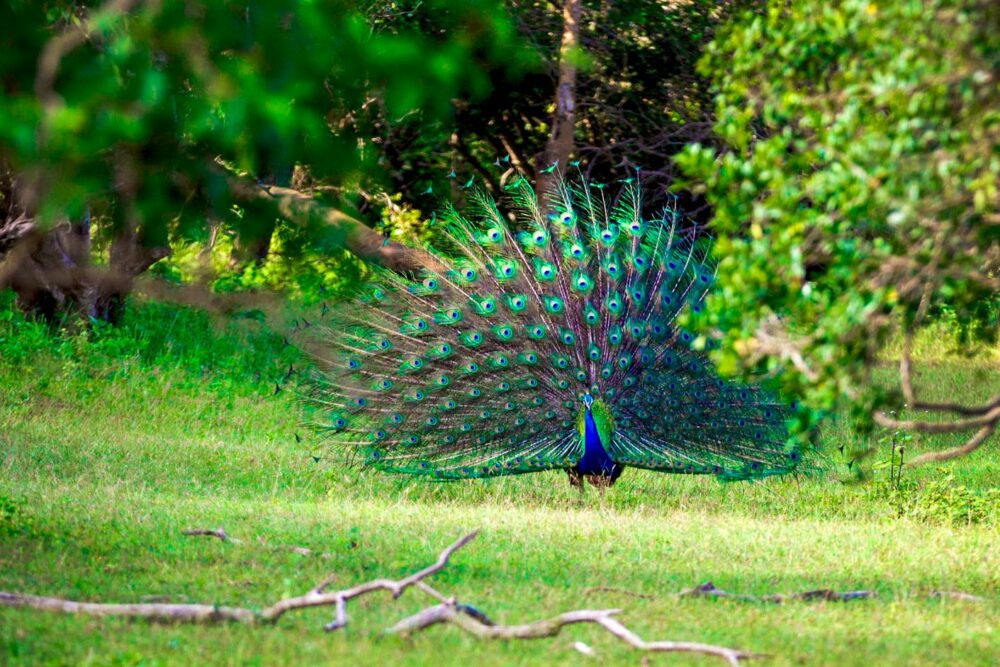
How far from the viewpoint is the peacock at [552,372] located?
10.7m

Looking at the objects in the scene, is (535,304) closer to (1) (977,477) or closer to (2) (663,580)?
(2) (663,580)

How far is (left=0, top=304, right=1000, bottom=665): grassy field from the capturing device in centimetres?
611

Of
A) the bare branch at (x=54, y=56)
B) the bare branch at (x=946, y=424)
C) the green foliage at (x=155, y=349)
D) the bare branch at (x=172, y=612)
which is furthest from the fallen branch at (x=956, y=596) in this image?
the green foliage at (x=155, y=349)

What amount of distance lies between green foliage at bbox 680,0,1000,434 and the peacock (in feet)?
16.4

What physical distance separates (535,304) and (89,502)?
3.70 metres

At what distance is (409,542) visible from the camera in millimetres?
8523

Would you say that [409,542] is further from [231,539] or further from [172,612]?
[172,612]

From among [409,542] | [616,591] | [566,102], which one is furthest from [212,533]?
[566,102]

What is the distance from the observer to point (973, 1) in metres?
4.52

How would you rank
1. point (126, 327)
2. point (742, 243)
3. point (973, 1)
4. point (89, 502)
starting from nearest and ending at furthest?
1. point (973, 1)
2. point (742, 243)
3. point (89, 502)
4. point (126, 327)

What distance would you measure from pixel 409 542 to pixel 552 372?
274 centimetres

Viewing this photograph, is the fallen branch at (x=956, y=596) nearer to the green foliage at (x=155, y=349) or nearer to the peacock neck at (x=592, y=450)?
the peacock neck at (x=592, y=450)

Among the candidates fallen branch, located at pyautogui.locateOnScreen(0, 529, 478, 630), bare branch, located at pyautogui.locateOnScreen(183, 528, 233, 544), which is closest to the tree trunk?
bare branch, located at pyautogui.locateOnScreen(183, 528, 233, 544)

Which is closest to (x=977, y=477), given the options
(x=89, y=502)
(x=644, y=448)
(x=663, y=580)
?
(x=644, y=448)
